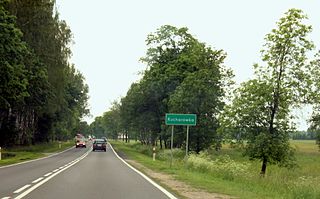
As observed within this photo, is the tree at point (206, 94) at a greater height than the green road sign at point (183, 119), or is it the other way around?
the tree at point (206, 94)

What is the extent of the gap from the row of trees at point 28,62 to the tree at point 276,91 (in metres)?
16.6

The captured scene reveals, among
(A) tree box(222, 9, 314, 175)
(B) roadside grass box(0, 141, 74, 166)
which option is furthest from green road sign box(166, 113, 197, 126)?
(B) roadside grass box(0, 141, 74, 166)

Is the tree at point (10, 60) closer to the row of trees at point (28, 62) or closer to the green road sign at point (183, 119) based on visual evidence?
the row of trees at point (28, 62)

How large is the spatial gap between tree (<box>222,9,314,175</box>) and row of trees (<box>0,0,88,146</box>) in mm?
16565

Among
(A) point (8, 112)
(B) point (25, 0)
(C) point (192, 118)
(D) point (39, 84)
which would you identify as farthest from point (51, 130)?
(C) point (192, 118)

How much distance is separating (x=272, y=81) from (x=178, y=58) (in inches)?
1171

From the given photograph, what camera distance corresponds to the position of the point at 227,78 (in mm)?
40344

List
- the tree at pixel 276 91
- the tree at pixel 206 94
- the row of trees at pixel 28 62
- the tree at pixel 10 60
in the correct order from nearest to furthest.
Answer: the tree at pixel 276 91 < the tree at pixel 10 60 < the row of trees at pixel 28 62 < the tree at pixel 206 94

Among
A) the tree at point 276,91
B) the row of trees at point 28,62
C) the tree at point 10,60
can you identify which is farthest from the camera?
the row of trees at point 28,62

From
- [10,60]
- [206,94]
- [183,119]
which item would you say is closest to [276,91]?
[183,119]

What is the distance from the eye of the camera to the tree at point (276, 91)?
86.5 ft

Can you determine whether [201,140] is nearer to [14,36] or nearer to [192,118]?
[192,118]

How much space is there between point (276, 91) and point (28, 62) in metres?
22.4

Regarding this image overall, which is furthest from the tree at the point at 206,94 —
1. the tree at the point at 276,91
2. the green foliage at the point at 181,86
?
the tree at the point at 276,91
